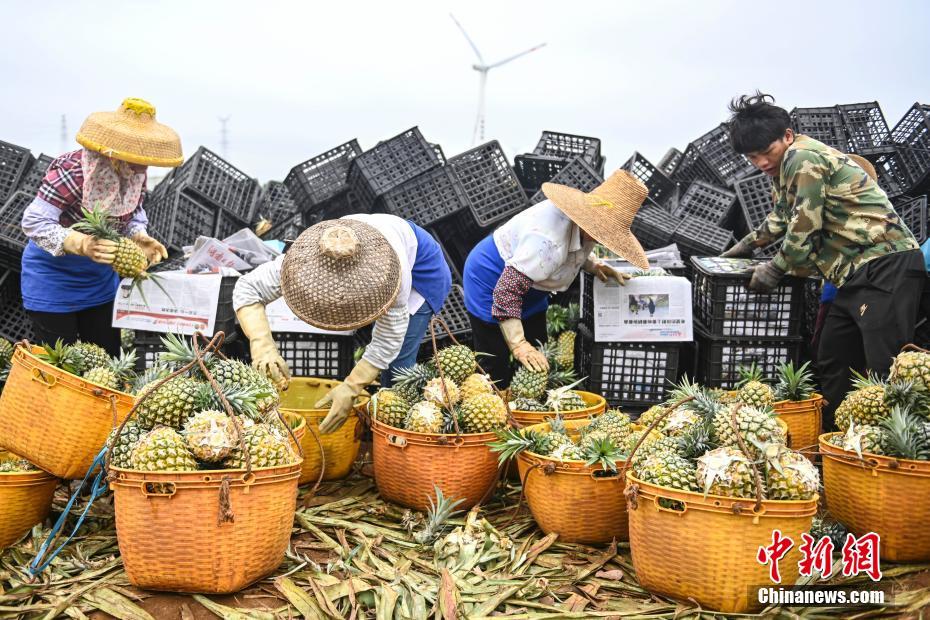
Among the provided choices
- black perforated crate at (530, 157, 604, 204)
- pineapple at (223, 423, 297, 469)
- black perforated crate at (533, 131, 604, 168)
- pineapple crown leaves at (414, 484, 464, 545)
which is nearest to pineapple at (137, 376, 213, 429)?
pineapple at (223, 423, 297, 469)

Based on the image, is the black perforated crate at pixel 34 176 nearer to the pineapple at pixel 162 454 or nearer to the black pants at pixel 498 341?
the black pants at pixel 498 341

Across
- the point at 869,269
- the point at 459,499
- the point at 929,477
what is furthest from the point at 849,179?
the point at 459,499

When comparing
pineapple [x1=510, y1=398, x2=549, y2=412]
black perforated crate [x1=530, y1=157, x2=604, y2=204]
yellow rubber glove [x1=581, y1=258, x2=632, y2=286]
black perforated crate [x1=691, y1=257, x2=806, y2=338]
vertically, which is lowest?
pineapple [x1=510, y1=398, x2=549, y2=412]

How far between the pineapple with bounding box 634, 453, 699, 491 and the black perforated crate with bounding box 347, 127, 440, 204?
429 cm

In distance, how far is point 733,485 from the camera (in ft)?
10.5

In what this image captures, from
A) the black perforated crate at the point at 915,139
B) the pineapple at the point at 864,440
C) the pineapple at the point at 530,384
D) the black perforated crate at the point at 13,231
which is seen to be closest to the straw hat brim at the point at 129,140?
the black perforated crate at the point at 13,231

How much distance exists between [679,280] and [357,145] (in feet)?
12.3

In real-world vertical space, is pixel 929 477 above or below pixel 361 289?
below

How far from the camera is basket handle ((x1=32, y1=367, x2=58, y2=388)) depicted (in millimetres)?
3725

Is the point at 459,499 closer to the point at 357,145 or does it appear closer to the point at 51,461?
the point at 51,461

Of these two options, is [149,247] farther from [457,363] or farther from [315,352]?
[457,363]

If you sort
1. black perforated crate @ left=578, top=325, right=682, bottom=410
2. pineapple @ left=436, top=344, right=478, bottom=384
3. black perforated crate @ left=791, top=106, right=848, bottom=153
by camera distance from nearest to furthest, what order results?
pineapple @ left=436, top=344, right=478, bottom=384, black perforated crate @ left=578, top=325, right=682, bottom=410, black perforated crate @ left=791, top=106, right=848, bottom=153

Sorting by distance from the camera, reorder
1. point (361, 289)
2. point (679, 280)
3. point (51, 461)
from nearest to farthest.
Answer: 1. point (51, 461)
2. point (361, 289)
3. point (679, 280)

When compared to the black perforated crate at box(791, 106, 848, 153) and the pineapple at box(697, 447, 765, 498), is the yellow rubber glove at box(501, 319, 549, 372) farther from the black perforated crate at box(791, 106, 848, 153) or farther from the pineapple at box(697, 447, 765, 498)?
the black perforated crate at box(791, 106, 848, 153)
